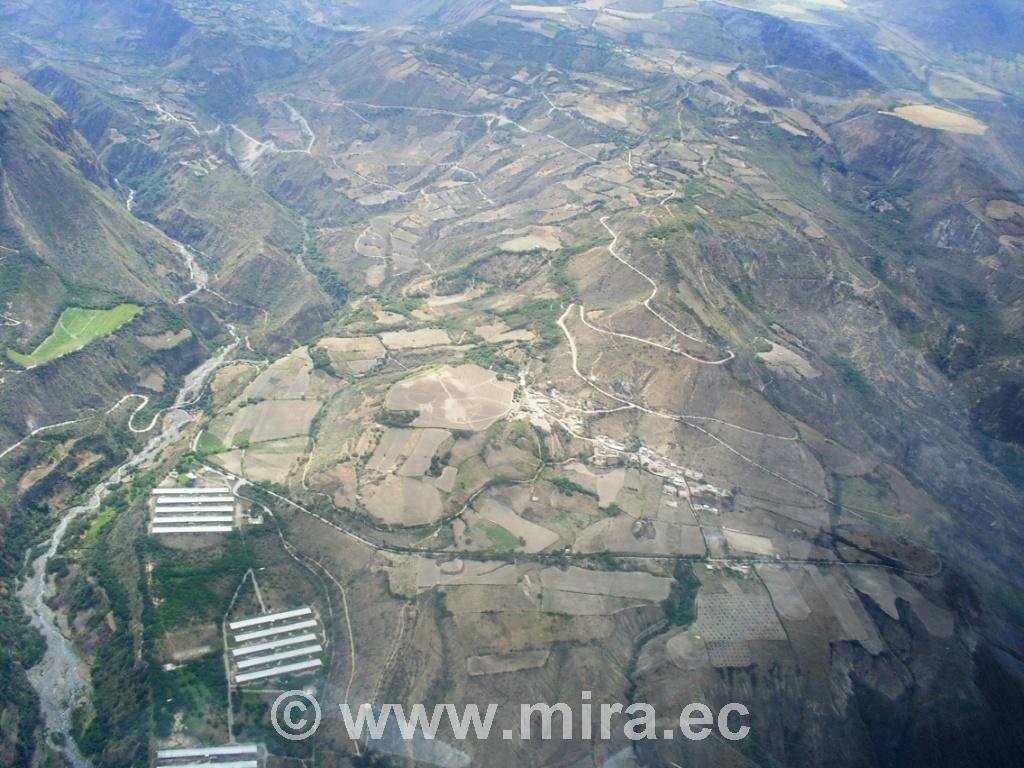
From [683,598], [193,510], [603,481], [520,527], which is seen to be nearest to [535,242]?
[603,481]

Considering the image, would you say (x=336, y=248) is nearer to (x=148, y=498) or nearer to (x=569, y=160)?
Answer: (x=569, y=160)

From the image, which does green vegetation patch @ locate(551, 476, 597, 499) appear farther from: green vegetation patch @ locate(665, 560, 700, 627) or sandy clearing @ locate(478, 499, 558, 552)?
green vegetation patch @ locate(665, 560, 700, 627)

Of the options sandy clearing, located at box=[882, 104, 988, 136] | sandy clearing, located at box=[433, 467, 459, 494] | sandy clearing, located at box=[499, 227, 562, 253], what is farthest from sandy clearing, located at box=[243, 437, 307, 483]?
sandy clearing, located at box=[882, 104, 988, 136]

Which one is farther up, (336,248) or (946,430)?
(946,430)

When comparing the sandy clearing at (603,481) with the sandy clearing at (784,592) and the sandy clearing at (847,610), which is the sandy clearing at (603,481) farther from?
the sandy clearing at (847,610)

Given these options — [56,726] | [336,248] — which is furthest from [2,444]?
[336,248]

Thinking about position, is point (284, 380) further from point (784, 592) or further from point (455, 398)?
point (784, 592)
